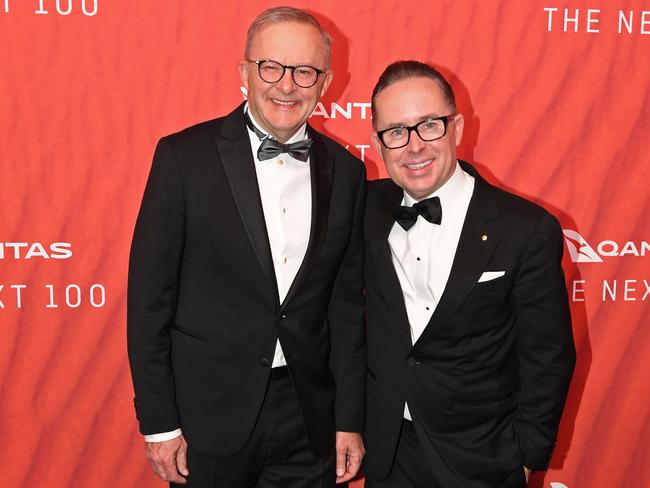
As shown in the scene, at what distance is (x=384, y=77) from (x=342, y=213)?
0.40 metres

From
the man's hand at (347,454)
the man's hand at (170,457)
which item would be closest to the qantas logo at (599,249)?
the man's hand at (347,454)

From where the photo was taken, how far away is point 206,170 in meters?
1.88

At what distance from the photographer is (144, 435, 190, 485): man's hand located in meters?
1.94

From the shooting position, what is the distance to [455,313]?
1926 millimetres

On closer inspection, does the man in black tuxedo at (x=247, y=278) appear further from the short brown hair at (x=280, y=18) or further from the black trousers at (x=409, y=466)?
the black trousers at (x=409, y=466)

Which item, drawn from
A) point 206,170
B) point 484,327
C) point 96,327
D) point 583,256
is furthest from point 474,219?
point 96,327

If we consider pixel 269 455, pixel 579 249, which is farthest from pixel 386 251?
pixel 579 249

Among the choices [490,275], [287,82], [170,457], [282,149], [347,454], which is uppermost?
[287,82]

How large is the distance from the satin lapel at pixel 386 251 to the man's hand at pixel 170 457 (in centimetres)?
68

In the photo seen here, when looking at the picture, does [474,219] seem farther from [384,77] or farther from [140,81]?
[140,81]

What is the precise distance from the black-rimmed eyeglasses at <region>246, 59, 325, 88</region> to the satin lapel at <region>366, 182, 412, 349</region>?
0.45 metres

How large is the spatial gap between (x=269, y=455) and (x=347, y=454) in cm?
29

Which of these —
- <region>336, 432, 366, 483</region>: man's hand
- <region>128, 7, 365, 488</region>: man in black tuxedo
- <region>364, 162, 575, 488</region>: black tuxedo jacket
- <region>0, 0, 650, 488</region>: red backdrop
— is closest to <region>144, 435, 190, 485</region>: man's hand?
<region>128, 7, 365, 488</region>: man in black tuxedo

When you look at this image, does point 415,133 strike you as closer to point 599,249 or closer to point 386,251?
point 386,251
